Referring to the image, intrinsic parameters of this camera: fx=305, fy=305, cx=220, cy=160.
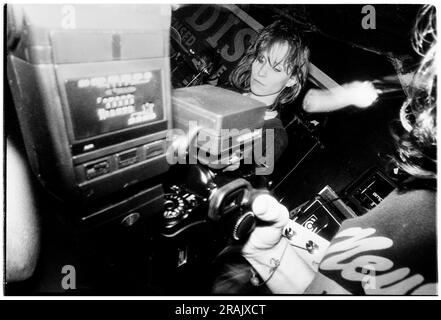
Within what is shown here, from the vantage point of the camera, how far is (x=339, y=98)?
3.40 meters

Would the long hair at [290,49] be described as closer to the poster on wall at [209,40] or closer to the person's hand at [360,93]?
the person's hand at [360,93]

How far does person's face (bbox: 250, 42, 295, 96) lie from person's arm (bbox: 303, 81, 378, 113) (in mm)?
1369

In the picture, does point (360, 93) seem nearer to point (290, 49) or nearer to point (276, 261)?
point (290, 49)

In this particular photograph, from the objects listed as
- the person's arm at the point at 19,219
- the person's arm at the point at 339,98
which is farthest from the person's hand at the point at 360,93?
the person's arm at the point at 19,219

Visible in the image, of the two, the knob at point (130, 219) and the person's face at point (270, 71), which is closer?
the knob at point (130, 219)

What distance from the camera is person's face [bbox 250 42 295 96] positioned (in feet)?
6.95

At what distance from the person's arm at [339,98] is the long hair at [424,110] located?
6.16 ft

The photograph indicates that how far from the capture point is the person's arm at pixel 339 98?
3.31m

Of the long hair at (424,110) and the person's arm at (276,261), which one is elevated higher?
the long hair at (424,110)

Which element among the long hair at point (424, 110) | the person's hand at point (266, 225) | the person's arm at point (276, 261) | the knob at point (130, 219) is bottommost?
the person's arm at point (276, 261)

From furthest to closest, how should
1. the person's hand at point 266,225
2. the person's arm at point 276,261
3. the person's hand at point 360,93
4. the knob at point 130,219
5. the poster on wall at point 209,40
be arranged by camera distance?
the poster on wall at point 209,40, the person's hand at point 360,93, the person's arm at point 276,261, the person's hand at point 266,225, the knob at point 130,219

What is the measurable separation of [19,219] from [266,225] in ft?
3.68
